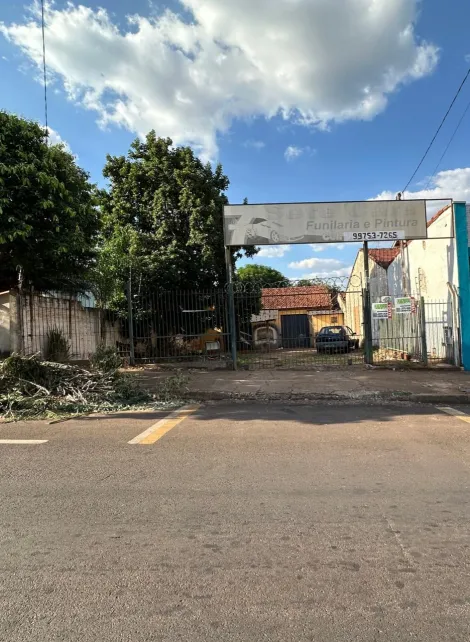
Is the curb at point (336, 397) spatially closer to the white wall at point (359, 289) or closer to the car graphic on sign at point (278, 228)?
the car graphic on sign at point (278, 228)

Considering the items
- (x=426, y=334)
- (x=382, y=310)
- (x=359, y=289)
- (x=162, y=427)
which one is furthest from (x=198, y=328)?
(x=162, y=427)

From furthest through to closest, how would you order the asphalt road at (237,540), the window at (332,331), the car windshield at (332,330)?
the car windshield at (332,330), the window at (332,331), the asphalt road at (237,540)

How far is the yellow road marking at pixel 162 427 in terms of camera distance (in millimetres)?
6137

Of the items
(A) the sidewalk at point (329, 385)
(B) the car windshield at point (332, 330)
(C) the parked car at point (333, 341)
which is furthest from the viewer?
(B) the car windshield at point (332, 330)

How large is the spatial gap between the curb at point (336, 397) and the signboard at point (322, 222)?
589 cm

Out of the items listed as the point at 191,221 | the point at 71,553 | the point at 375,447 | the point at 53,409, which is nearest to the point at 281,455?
the point at 375,447

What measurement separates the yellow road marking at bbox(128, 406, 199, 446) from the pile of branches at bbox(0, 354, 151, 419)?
1167 mm

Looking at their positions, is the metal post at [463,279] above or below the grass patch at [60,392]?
above

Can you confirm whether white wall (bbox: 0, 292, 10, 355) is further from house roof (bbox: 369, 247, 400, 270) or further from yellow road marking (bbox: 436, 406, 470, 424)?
house roof (bbox: 369, 247, 400, 270)

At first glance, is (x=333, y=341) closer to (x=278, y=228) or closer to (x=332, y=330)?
(x=332, y=330)

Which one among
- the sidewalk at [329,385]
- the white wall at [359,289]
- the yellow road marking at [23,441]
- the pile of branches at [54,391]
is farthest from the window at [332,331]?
A: the yellow road marking at [23,441]

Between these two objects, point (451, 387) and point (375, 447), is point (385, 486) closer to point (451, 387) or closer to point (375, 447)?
point (375, 447)

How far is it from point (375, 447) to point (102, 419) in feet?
14.9

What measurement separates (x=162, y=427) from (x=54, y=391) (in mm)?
3092
